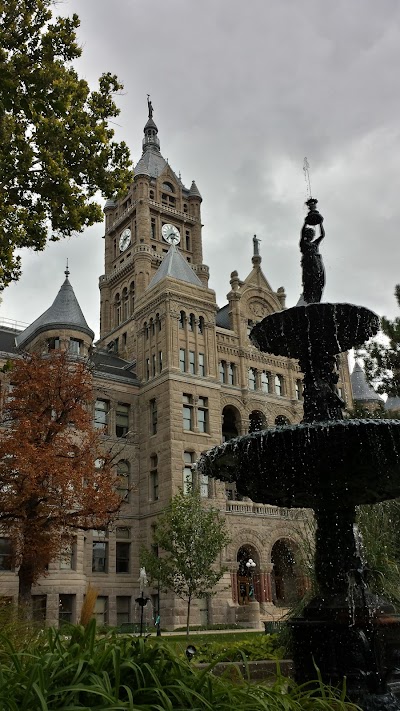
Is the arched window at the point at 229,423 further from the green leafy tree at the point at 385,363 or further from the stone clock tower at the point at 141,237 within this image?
the green leafy tree at the point at 385,363

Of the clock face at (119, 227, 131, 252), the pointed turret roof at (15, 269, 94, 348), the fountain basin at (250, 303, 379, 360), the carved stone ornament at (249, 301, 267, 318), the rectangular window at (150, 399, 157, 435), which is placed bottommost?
the fountain basin at (250, 303, 379, 360)

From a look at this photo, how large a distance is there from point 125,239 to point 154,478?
26.9 m

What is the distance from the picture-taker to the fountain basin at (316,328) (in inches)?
380

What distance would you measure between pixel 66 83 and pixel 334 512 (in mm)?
9103

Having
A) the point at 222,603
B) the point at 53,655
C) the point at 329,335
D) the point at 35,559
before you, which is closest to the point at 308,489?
the point at 329,335

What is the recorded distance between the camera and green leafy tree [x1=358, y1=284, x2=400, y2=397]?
22.9m

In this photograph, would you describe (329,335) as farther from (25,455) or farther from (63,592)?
(63,592)

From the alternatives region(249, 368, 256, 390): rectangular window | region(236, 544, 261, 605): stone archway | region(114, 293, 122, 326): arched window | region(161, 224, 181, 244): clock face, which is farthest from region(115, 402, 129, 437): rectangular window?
region(161, 224, 181, 244): clock face

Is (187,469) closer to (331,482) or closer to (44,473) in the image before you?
(44,473)

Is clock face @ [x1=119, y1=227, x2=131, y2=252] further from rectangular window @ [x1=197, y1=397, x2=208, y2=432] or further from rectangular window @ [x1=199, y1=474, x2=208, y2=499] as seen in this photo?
rectangular window @ [x1=199, y1=474, x2=208, y2=499]

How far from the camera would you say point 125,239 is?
60.1 metres

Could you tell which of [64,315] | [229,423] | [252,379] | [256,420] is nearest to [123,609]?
[229,423]

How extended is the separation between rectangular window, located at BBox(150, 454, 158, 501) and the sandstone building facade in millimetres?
65

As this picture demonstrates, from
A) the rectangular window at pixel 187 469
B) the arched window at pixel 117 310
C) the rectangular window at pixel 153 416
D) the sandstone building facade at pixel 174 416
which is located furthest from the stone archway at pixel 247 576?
the arched window at pixel 117 310
